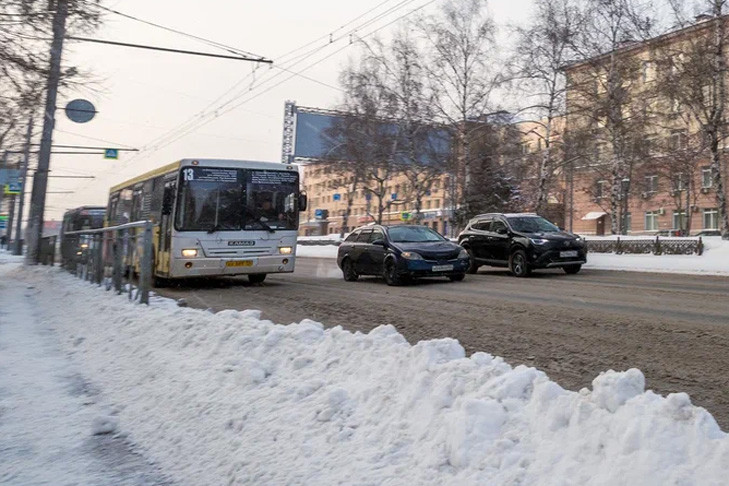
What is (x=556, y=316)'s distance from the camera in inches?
318

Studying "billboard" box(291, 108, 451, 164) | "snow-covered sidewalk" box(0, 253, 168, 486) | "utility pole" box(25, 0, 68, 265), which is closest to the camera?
"snow-covered sidewalk" box(0, 253, 168, 486)

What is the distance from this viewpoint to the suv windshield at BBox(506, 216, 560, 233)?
16.6m

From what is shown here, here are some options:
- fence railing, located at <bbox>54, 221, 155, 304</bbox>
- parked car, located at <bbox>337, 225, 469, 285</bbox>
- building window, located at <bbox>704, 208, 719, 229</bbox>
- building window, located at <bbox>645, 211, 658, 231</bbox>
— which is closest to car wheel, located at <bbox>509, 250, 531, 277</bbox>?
parked car, located at <bbox>337, 225, 469, 285</bbox>

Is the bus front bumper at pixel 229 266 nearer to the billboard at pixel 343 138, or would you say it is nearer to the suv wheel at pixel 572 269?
the suv wheel at pixel 572 269

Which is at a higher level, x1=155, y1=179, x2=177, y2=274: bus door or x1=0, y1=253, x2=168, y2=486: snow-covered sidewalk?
x1=155, y1=179, x2=177, y2=274: bus door

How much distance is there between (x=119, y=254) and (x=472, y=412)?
9306 mm

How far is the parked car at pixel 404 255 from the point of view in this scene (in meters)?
13.8

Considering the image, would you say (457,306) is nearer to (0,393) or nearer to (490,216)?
(0,393)

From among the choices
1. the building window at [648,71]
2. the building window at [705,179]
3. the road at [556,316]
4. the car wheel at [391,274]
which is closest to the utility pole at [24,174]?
the road at [556,316]

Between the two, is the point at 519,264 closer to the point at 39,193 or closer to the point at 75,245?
the point at 75,245

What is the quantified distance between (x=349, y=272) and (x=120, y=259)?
6552 millimetres

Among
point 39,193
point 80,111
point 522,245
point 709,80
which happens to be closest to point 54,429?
point 80,111

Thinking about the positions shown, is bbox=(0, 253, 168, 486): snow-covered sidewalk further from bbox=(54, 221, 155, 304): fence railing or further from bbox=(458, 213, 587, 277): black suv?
bbox=(458, 213, 587, 277): black suv

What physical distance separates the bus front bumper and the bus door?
38 cm
